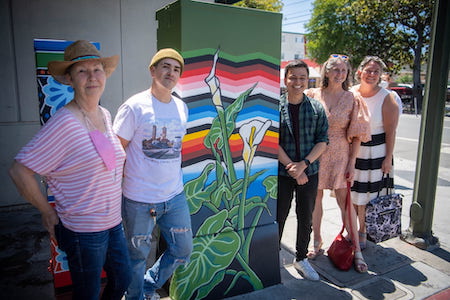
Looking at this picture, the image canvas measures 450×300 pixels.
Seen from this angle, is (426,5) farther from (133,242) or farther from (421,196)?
(133,242)

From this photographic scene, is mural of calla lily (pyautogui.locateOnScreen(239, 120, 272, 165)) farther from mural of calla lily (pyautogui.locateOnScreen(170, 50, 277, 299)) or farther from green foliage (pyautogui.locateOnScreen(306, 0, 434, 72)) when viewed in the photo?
green foliage (pyautogui.locateOnScreen(306, 0, 434, 72))

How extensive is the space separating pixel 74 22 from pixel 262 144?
343cm

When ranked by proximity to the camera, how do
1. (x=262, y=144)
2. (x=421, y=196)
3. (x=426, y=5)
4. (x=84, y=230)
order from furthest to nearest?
(x=426, y=5)
(x=421, y=196)
(x=262, y=144)
(x=84, y=230)

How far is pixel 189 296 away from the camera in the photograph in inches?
107

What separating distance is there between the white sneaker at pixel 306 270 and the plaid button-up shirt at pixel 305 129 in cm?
87

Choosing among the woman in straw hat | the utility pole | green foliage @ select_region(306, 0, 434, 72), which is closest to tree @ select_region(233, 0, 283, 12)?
green foliage @ select_region(306, 0, 434, 72)

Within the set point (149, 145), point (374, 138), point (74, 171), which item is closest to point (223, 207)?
point (149, 145)

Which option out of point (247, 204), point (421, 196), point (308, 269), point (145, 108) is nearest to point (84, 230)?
point (145, 108)

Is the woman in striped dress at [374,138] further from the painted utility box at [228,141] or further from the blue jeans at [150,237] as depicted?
the blue jeans at [150,237]

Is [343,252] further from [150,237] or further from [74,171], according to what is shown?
[74,171]

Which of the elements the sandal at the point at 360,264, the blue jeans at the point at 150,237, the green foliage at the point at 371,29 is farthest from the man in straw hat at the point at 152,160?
the green foliage at the point at 371,29

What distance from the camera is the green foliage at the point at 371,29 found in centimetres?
2036

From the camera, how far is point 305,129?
301cm

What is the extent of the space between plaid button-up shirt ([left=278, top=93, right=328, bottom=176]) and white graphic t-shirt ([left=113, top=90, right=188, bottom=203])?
3.65 ft
